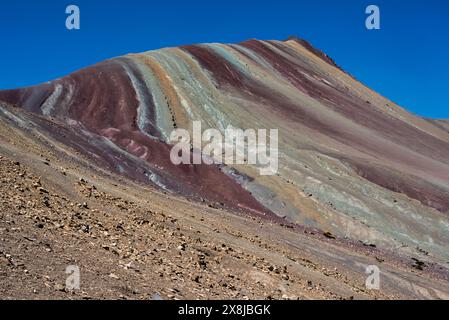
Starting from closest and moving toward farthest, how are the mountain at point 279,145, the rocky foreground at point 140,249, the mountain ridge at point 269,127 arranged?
the rocky foreground at point 140,249 < the mountain at point 279,145 < the mountain ridge at point 269,127

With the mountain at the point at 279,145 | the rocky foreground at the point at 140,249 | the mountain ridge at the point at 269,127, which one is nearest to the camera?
the rocky foreground at the point at 140,249

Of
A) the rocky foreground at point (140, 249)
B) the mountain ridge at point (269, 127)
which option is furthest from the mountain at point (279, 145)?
the rocky foreground at point (140, 249)

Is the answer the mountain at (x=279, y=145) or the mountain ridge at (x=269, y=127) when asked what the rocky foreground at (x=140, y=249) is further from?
the mountain ridge at (x=269, y=127)

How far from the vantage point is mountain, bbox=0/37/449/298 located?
28.8 m

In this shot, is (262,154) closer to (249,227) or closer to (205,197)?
(205,197)

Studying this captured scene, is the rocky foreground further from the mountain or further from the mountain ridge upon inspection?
the mountain ridge

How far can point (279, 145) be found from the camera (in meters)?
40.9

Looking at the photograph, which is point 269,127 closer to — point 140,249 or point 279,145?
point 279,145

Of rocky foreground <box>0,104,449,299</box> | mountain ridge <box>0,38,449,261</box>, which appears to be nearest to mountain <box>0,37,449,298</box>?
mountain ridge <box>0,38,449,261</box>

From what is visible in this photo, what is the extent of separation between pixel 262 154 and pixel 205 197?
914 cm

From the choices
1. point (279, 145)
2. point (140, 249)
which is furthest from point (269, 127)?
point (140, 249)

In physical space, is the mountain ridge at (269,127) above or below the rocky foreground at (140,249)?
above

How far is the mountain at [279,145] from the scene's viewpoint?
28781 mm

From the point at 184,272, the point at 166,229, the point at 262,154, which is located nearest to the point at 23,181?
the point at 166,229
